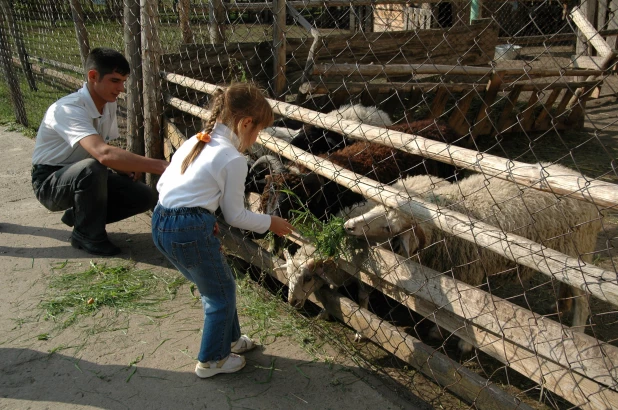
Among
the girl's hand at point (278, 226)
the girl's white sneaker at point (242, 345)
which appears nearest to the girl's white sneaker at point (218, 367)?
the girl's white sneaker at point (242, 345)

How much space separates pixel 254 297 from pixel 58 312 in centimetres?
131

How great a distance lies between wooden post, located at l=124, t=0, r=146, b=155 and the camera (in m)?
4.95

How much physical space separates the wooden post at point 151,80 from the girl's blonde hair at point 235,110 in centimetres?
249

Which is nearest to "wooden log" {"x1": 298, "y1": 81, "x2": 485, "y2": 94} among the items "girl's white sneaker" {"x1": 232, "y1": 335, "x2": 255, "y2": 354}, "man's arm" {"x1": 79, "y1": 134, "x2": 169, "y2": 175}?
"man's arm" {"x1": 79, "y1": 134, "x2": 169, "y2": 175}

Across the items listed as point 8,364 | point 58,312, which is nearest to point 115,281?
point 58,312

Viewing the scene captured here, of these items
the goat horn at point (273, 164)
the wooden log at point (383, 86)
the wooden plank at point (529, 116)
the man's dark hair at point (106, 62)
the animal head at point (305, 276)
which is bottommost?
the wooden plank at point (529, 116)

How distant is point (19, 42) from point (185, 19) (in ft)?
15.8

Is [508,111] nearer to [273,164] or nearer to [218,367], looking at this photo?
[273,164]

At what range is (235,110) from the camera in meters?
2.63

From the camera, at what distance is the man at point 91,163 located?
4184 mm

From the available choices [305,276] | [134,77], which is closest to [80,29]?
[134,77]

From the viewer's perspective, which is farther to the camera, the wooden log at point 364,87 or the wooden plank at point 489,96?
the wooden plank at point 489,96

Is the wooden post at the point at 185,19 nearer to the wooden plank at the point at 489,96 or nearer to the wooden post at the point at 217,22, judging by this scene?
the wooden post at the point at 217,22

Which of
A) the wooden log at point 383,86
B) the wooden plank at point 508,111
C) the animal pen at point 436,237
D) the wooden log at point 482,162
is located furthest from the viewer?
the wooden plank at point 508,111
